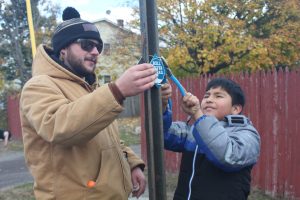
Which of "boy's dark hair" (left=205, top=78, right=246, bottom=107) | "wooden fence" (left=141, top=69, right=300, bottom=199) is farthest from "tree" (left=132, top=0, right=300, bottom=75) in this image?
"boy's dark hair" (left=205, top=78, right=246, bottom=107)

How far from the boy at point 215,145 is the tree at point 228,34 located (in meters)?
10.2

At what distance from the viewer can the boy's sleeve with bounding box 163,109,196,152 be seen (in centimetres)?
246

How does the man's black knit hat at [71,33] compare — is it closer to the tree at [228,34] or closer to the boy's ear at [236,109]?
the boy's ear at [236,109]

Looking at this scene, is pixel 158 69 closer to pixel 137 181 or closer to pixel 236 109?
pixel 236 109

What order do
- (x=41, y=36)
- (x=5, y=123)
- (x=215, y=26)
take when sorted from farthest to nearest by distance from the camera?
(x=41, y=36) < (x=5, y=123) < (x=215, y=26)

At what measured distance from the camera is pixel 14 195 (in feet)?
22.9

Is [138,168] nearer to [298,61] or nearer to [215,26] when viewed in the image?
[215,26]

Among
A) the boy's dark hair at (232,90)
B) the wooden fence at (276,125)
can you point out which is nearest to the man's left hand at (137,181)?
the boy's dark hair at (232,90)

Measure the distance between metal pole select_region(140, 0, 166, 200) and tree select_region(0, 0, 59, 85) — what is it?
1717 centimetres

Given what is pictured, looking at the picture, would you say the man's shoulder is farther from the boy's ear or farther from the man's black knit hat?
the boy's ear

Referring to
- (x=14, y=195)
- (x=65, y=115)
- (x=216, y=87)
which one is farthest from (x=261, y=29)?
(x=65, y=115)

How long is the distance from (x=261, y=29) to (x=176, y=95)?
871 centimetres

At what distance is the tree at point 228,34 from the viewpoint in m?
12.7

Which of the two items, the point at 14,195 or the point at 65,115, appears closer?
the point at 65,115
